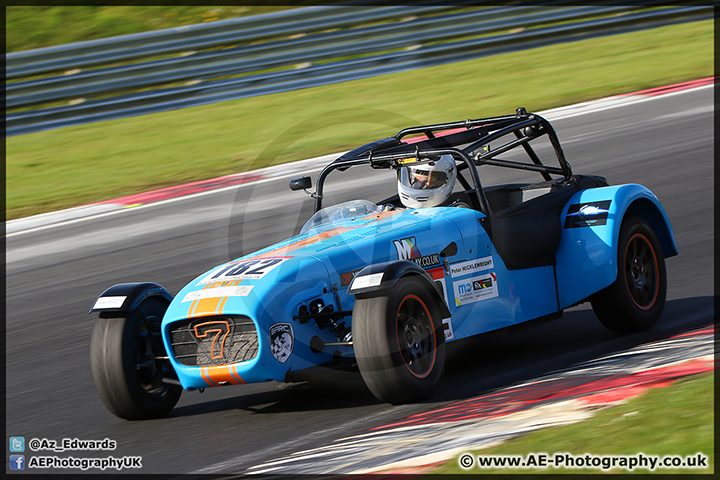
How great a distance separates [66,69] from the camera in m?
17.9

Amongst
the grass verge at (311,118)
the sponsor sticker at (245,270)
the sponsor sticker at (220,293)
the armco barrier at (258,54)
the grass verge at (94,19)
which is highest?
the grass verge at (94,19)

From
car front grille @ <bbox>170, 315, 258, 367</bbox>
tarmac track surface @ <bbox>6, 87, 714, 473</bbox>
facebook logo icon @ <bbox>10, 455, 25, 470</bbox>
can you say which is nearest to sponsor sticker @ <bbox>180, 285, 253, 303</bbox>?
car front grille @ <bbox>170, 315, 258, 367</bbox>

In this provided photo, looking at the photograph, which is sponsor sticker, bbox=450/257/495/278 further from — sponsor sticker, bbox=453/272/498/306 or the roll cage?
the roll cage

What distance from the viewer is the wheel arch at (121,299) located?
18.3 ft

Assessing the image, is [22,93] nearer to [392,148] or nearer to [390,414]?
[392,148]

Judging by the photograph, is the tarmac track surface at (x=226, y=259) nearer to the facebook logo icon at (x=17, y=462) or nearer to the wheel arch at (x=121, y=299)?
the facebook logo icon at (x=17, y=462)

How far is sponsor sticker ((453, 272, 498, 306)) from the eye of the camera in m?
5.82

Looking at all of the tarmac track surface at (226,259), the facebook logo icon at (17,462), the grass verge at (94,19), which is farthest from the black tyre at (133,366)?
the grass verge at (94,19)

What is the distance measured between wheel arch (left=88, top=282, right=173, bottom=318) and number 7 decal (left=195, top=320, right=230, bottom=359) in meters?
0.54

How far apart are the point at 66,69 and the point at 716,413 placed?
16111 mm

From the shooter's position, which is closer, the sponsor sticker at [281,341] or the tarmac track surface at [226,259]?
the sponsor sticker at [281,341]
